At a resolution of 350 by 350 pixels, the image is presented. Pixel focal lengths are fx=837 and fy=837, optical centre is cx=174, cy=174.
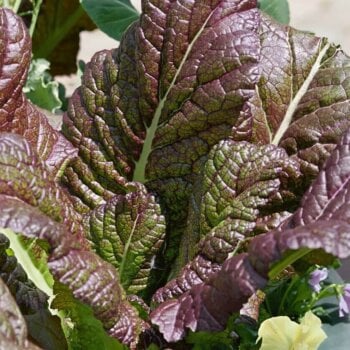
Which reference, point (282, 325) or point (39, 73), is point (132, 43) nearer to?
point (282, 325)

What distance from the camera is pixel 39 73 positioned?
72.4 inches

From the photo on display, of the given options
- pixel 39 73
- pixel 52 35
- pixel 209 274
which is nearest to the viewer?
pixel 209 274

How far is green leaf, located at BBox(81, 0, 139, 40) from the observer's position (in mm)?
1745

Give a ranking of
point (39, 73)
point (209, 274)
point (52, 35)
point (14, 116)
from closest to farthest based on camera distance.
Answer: point (209, 274)
point (14, 116)
point (39, 73)
point (52, 35)

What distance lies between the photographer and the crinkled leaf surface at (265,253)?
805 millimetres

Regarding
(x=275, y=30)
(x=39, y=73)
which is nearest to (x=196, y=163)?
(x=275, y=30)

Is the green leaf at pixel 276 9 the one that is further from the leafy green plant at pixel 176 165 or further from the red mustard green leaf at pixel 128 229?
the red mustard green leaf at pixel 128 229

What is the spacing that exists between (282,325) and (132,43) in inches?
17.4

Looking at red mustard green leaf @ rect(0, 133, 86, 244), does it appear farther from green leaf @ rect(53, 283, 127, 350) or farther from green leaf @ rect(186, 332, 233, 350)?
green leaf @ rect(186, 332, 233, 350)

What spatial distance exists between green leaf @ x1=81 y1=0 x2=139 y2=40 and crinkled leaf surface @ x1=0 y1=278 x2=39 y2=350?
1023 millimetres

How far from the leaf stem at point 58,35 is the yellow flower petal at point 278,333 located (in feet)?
3.99

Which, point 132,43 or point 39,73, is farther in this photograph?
point 39,73

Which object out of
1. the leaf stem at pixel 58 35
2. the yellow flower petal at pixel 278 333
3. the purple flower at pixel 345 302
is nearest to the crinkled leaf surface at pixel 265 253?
the yellow flower petal at pixel 278 333

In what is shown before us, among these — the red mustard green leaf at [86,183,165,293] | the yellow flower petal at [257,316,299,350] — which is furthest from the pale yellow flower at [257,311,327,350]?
the red mustard green leaf at [86,183,165,293]
